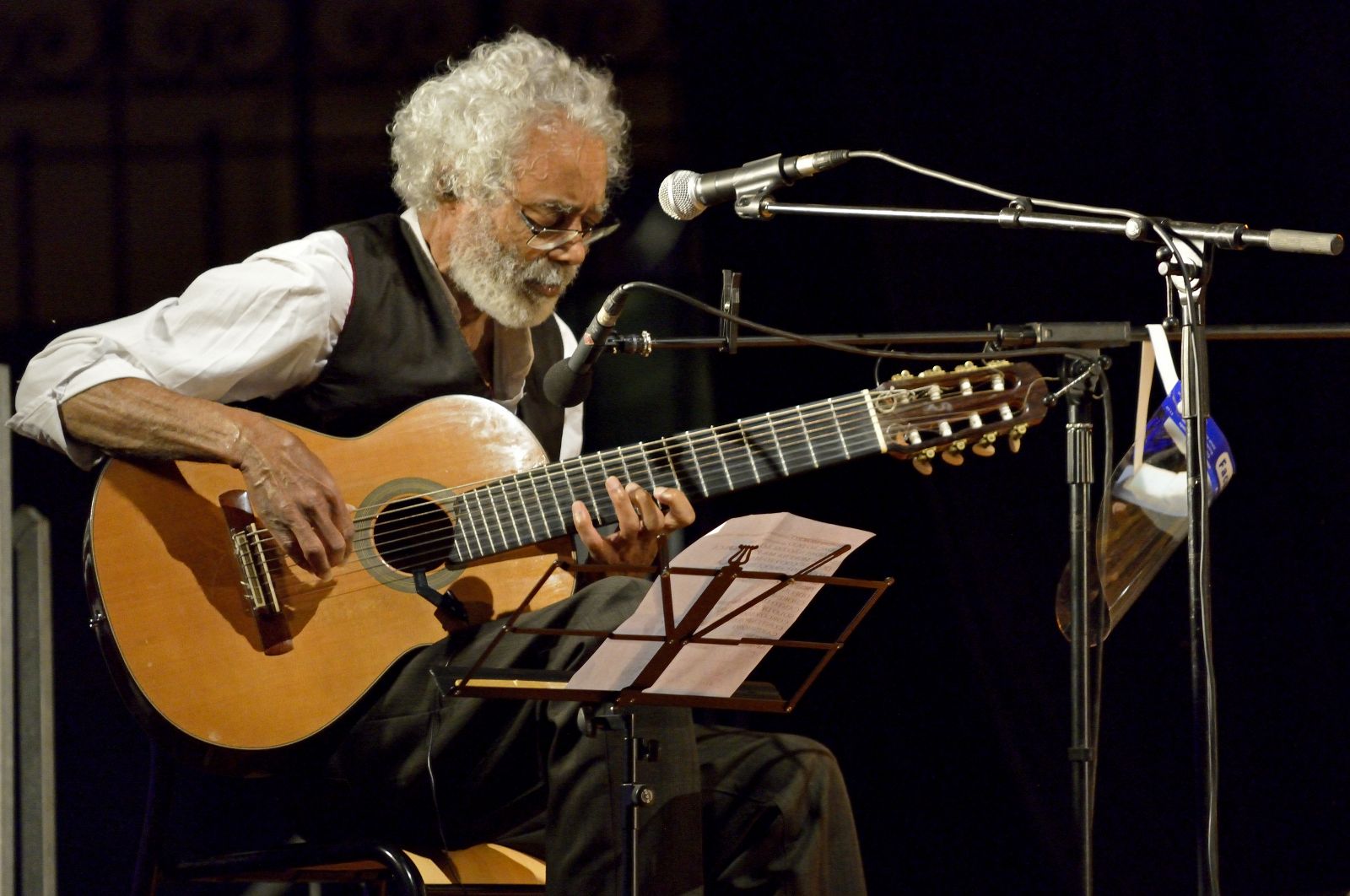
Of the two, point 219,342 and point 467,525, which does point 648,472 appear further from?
point 219,342

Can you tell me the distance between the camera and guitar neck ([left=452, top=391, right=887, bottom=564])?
7.59ft

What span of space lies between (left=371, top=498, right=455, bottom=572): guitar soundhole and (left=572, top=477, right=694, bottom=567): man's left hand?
241 mm

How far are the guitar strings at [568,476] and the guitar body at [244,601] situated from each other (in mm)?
25

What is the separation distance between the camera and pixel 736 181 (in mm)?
1964

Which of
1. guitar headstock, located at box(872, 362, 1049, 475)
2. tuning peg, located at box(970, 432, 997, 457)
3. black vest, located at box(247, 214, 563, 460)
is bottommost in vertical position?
tuning peg, located at box(970, 432, 997, 457)

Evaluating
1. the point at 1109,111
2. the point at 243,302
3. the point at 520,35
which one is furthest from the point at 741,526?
the point at 1109,111

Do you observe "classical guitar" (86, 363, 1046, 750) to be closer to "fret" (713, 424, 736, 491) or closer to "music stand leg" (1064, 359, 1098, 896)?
"fret" (713, 424, 736, 491)

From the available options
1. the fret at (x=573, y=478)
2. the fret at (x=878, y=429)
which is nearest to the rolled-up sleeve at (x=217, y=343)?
the fret at (x=573, y=478)

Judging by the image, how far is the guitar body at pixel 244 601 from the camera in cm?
223

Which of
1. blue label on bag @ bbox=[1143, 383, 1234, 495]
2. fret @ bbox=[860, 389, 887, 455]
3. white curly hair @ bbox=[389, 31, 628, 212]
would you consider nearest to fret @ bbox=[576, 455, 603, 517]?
fret @ bbox=[860, 389, 887, 455]

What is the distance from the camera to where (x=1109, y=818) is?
3.34 meters

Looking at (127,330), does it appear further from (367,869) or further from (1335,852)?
(1335,852)

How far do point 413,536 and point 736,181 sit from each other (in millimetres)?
901

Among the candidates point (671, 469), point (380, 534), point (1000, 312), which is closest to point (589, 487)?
point (671, 469)
